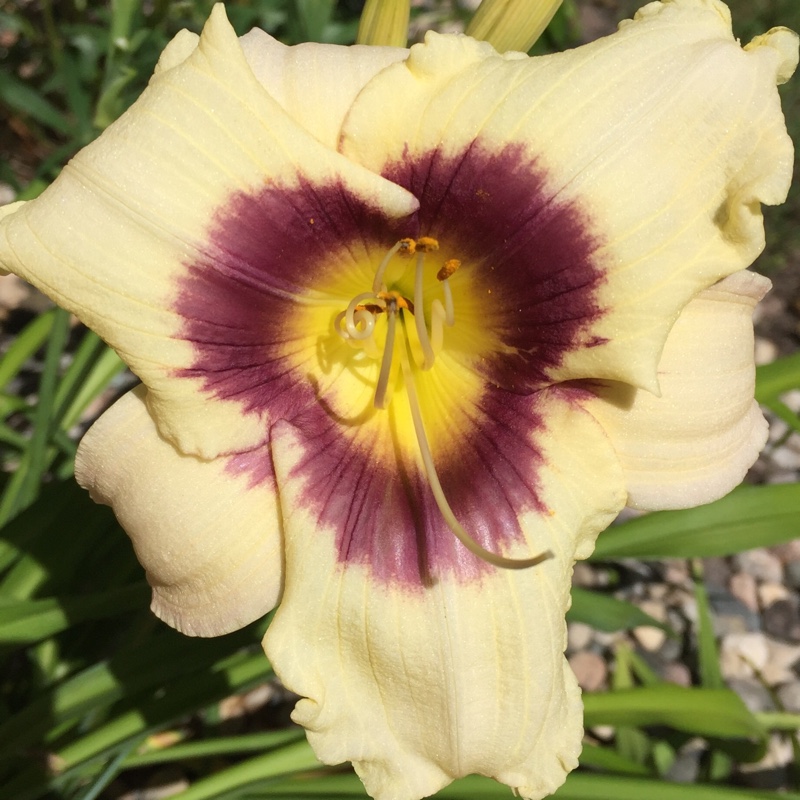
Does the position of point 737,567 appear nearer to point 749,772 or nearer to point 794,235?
point 749,772

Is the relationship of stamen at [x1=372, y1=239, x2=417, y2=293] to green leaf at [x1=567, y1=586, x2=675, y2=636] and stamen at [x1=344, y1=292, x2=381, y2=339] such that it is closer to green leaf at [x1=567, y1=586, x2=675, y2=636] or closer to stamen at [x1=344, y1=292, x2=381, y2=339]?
stamen at [x1=344, y1=292, x2=381, y2=339]

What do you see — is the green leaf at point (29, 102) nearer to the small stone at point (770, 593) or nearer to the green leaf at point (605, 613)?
the green leaf at point (605, 613)

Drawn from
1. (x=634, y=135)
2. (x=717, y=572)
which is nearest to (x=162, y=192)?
(x=634, y=135)

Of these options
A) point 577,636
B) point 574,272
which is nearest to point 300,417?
point 574,272

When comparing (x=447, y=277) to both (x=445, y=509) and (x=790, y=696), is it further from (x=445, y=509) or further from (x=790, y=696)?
(x=790, y=696)

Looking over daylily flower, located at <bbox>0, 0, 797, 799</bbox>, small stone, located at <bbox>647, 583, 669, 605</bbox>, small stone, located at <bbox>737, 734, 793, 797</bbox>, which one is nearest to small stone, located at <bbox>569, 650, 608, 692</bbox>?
small stone, located at <bbox>647, 583, 669, 605</bbox>
